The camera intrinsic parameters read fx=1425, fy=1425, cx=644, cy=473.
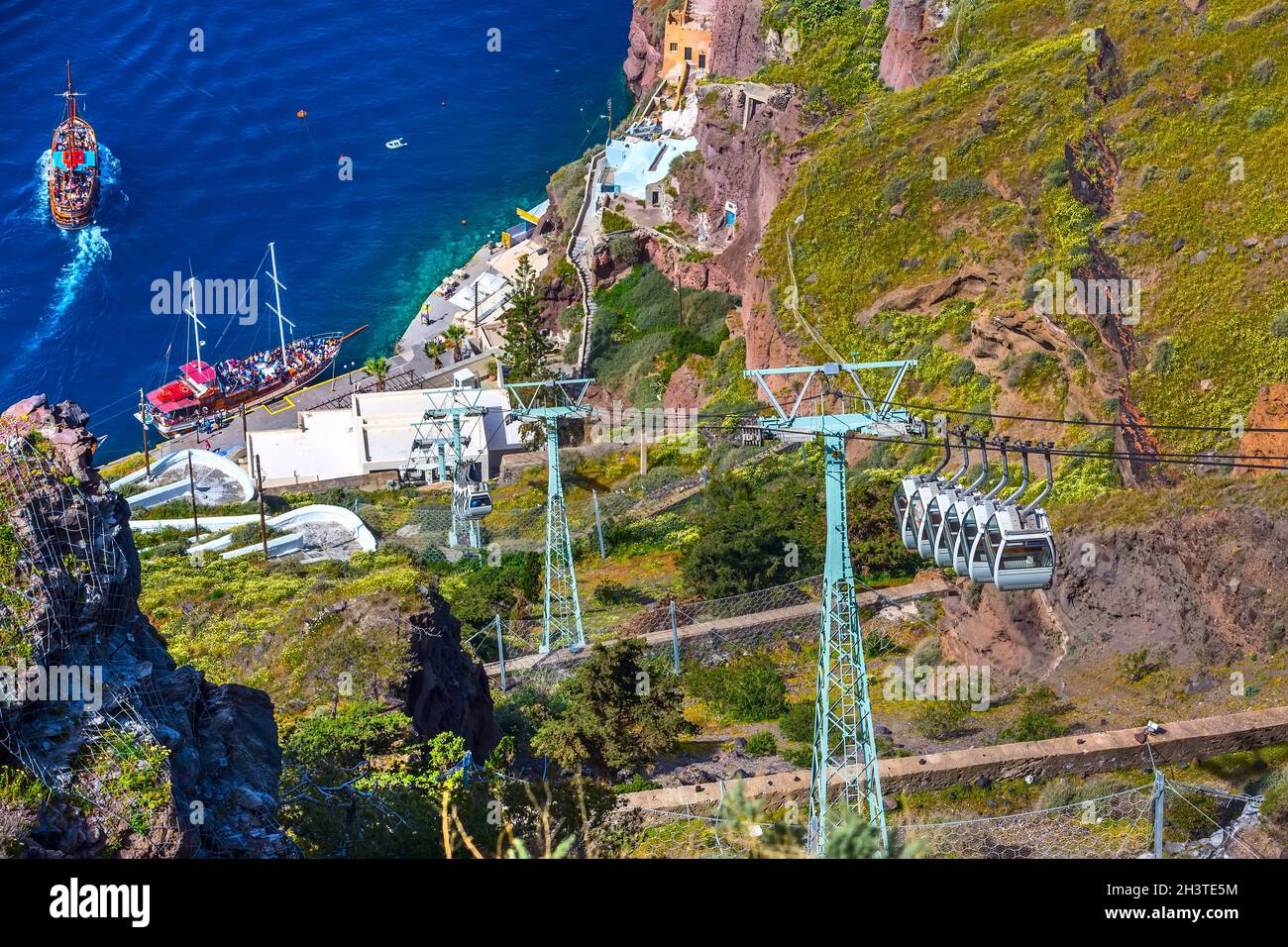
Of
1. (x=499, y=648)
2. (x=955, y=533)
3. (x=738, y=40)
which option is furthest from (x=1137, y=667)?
(x=738, y=40)

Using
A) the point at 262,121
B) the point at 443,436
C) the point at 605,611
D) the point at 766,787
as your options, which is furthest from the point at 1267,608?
the point at 262,121

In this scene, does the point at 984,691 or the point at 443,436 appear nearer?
the point at 984,691

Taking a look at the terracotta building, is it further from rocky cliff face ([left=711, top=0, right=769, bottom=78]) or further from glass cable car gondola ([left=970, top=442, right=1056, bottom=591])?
glass cable car gondola ([left=970, top=442, right=1056, bottom=591])

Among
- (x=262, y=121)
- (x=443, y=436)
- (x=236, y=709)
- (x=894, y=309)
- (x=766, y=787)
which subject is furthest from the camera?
(x=262, y=121)

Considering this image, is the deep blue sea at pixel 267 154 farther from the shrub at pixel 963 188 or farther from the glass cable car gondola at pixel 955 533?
the glass cable car gondola at pixel 955 533

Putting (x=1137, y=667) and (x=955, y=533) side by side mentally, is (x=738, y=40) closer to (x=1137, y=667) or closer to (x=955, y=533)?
(x=1137, y=667)

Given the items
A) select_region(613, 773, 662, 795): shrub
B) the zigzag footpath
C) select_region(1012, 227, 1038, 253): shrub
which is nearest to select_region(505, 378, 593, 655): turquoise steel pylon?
select_region(613, 773, 662, 795): shrub
